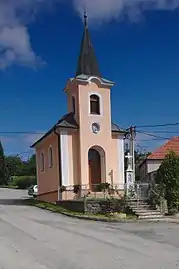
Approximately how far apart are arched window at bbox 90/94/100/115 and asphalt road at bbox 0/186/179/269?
11.1 metres

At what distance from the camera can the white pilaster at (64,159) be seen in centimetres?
2653

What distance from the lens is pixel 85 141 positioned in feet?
89.4

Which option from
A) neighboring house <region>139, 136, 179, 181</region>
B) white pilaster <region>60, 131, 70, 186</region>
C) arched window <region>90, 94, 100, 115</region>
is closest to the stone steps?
white pilaster <region>60, 131, 70, 186</region>

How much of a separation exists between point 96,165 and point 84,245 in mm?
16549

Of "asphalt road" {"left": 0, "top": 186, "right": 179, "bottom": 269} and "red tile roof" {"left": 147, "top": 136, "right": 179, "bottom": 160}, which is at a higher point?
"red tile roof" {"left": 147, "top": 136, "right": 179, "bottom": 160}

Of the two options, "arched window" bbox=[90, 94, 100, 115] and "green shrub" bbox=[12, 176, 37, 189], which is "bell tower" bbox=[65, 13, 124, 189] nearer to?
"arched window" bbox=[90, 94, 100, 115]

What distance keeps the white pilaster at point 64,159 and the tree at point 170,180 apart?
6236 millimetres

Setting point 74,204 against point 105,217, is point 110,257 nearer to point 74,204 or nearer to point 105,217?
point 105,217

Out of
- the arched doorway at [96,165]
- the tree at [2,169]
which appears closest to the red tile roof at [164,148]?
the arched doorway at [96,165]

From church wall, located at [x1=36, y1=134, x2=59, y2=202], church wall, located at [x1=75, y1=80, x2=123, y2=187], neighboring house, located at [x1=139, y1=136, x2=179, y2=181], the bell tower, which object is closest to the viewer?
church wall, located at [x1=75, y1=80, x2=123, y2=187]

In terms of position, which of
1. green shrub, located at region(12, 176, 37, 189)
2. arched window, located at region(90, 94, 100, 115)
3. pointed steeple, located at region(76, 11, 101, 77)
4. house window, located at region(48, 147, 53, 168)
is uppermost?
pointed steeple, located at region(76, 11, 101, 77)

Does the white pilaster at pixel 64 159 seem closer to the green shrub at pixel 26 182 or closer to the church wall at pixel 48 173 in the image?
the church wall at pixel 48 173

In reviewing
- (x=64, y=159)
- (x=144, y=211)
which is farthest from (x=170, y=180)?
(x=64, y=159)

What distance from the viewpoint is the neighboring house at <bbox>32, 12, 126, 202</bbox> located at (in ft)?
88.0
